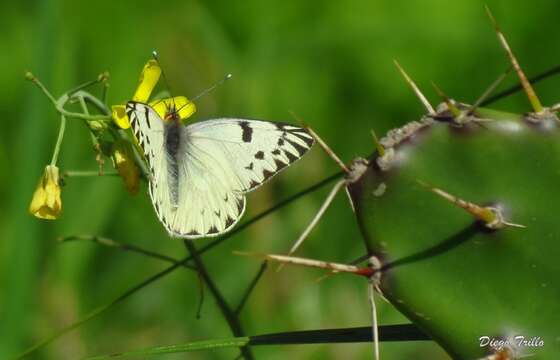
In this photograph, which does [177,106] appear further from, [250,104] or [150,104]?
[250,104]

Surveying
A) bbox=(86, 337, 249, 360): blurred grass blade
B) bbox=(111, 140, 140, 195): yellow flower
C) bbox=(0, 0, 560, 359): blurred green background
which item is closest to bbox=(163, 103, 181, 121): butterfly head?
bbox=(111, 140, 140, 195): yellow flower

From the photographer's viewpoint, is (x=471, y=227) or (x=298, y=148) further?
(x=298, y=148)

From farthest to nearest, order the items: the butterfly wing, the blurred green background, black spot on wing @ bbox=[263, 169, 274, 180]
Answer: the blurred green background < black spot on wing @ bbox=[263, 169, 274, 180] < the butterfly wing

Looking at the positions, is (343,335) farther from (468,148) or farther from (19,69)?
(19,69)

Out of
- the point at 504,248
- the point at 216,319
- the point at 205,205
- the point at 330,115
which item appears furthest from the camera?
the point at 330,115

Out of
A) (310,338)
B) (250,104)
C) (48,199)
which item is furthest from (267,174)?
(250,104)

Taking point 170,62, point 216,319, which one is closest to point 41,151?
point 216,319

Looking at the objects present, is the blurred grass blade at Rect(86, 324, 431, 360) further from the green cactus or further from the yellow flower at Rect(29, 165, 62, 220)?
the yellow flower at Rect(29, 165, 62, 220)
